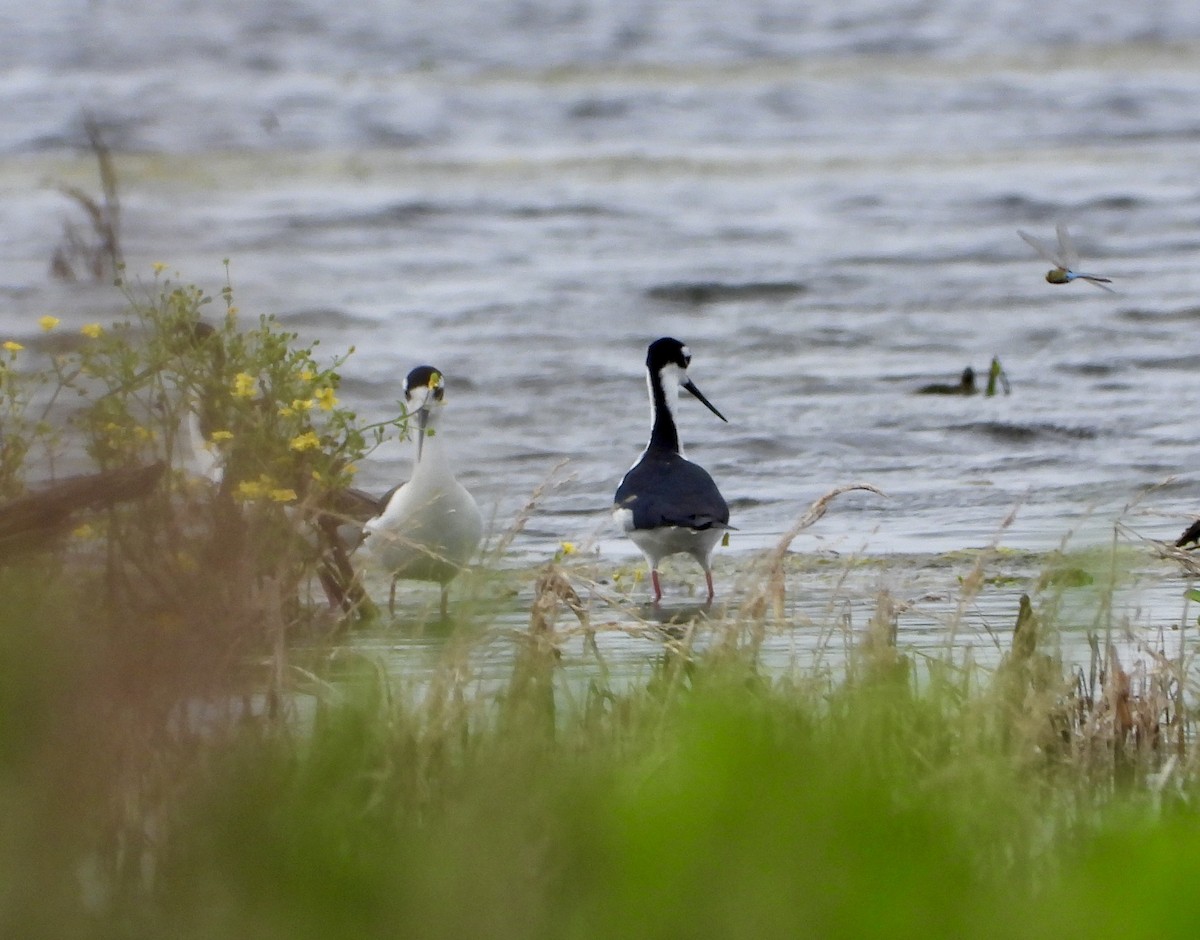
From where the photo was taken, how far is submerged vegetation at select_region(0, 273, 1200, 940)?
2898 mm

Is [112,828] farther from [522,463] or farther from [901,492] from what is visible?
[522,463]

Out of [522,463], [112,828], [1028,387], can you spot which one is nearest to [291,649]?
[112,828]

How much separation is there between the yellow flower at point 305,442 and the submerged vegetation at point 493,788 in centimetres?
155

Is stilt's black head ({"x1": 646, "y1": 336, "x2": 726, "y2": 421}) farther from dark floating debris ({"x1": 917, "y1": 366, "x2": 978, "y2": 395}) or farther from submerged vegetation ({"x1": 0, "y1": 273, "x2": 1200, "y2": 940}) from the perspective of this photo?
submerged vegetation ({"x1": 0, "y1": 273, "x2": 1200, "y2": 940})

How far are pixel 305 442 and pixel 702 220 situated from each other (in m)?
20.3

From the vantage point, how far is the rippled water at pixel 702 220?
1194 cm

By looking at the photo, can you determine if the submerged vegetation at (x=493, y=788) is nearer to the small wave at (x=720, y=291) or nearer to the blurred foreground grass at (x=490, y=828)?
the blurred foreground grass at (x=490, y=828)

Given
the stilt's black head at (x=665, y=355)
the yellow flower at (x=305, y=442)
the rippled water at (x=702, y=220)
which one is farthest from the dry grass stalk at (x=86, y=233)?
the yellow flower at (x=305, y=442)

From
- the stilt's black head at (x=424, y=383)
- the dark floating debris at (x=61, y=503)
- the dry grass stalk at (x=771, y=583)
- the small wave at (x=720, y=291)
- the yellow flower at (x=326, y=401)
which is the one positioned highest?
the small wave at (x=720, y=291)

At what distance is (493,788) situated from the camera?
129 inches

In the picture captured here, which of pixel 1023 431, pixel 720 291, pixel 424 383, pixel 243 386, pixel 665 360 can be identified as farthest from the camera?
pixel 720 291

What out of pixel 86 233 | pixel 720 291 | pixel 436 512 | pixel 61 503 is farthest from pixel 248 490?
pixel 720 291

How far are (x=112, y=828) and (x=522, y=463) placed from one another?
10110 mm

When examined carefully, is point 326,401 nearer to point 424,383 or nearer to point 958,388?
point 424,383
